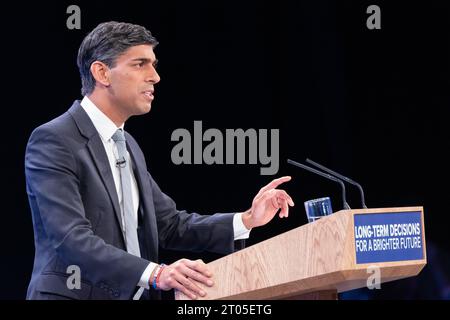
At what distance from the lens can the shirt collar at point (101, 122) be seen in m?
2.79

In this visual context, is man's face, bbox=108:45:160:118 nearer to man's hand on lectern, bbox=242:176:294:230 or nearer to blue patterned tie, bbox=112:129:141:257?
blue patterned tie, bbox=112:129:141:257

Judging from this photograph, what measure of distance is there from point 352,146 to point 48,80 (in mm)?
1822

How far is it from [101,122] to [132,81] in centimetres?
19

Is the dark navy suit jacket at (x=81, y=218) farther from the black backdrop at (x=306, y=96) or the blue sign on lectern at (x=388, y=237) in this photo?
the black backdrop at (x=306, y=96)

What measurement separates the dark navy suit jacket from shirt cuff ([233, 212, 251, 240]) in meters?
0.02

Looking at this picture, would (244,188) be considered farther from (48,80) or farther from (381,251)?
(381,251)

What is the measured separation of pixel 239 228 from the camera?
287 centimetres

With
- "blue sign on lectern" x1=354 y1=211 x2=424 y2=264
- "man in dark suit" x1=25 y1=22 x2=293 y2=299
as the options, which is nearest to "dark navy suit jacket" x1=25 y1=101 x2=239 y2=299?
"man in dark suit" x1=25 y1=22 x2=293 y2=299

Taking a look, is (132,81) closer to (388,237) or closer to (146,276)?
(146,276)

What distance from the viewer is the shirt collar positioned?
110 inches

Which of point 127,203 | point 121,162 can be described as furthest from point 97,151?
point 127,203

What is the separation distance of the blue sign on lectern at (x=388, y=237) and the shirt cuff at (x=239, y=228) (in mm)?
847

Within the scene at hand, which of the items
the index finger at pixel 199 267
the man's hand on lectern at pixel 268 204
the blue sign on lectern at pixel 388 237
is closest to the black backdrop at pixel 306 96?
Answer: the man's hand on lectern at pixel 268 204
